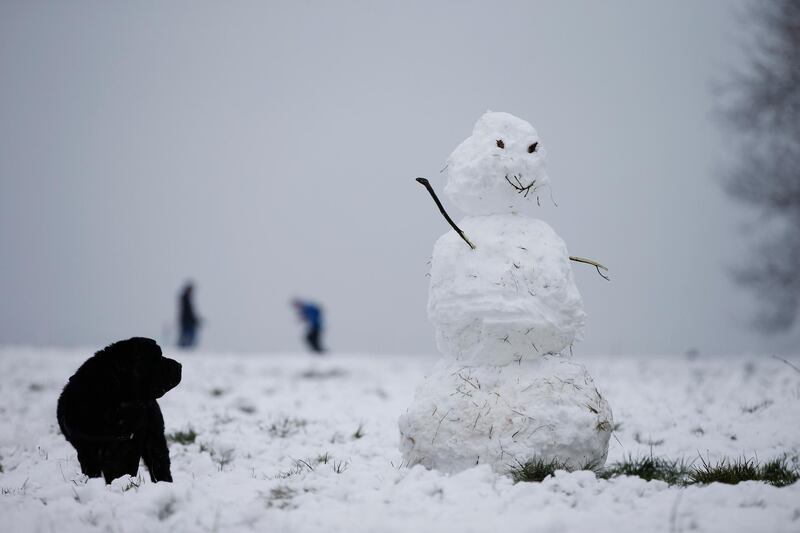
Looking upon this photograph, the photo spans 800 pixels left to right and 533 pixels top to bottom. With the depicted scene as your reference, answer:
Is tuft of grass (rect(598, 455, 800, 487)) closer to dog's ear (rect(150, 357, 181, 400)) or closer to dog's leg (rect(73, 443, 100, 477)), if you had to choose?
dog's ear (rect(150, 357, 181, 400))

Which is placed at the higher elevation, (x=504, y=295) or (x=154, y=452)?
(x=504, y=295)

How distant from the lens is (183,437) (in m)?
5.96

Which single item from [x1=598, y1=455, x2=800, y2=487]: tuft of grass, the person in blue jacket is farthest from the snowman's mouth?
the person in blue jacket

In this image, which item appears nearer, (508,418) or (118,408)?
(508,418)

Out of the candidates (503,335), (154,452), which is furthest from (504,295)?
(154,452)

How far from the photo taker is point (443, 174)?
4.81 m

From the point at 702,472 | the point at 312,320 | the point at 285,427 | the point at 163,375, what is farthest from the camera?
the point at 312,320

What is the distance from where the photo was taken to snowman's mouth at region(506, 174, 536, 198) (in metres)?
4.45

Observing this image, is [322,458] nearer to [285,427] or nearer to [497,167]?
[285,427]

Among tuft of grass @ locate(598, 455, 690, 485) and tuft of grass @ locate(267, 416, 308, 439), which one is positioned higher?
tuft of grass @ locate(598, 455, 690, 485)

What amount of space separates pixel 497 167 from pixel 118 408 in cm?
319

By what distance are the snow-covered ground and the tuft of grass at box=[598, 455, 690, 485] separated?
495 mm

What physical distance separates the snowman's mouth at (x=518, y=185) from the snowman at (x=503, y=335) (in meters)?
0.01

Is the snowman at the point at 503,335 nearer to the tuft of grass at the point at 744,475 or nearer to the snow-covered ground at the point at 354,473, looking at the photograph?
the snow-covered ground at the point at 354,473
